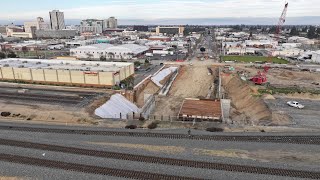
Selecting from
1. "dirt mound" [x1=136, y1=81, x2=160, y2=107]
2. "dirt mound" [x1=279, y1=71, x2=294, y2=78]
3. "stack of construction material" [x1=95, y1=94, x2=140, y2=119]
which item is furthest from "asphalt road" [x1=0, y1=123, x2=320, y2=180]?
"dirt mound" [x1=279, y1=71, x2=294, y2=78]

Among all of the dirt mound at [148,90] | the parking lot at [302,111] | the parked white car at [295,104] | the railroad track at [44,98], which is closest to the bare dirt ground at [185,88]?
the dirt mound at [148,90]

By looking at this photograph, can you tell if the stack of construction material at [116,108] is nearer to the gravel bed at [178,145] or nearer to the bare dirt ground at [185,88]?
the bare dirt ground at [185,88]

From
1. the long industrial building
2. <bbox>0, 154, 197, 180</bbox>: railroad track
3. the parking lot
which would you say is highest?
the long industrial building

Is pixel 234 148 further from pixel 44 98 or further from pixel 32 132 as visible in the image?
pixel 44 98

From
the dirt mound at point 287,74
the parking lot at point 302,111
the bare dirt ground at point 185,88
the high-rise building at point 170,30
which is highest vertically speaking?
the high-rise building at point 170,30

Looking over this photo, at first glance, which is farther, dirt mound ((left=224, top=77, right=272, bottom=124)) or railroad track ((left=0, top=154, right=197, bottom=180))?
dirt mound ((left=224, top=77, right=272, bottom=124))

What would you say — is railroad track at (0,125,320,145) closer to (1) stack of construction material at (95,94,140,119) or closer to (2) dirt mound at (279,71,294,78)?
(1) stack of construction material at (95,94,140,119)

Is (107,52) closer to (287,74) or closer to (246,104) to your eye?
(287,74)
